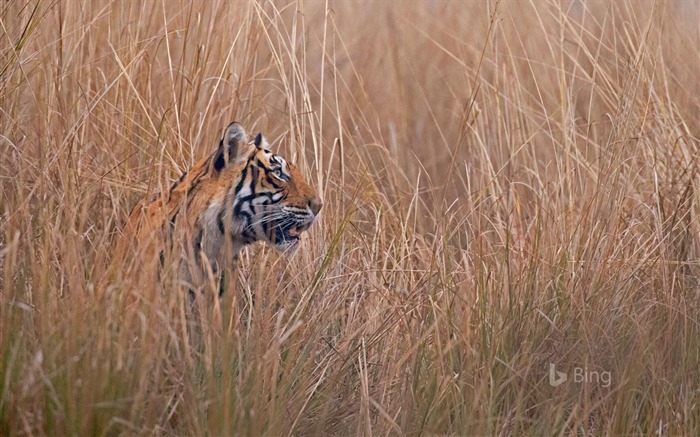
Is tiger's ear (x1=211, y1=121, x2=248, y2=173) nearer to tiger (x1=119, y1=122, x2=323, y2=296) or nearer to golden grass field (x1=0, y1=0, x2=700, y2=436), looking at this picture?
tiger (x1=119, y1=122, x2=323, y2=296)

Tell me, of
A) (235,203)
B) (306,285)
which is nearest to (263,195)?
(235,203)

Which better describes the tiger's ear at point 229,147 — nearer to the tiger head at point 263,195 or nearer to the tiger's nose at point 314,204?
the tiger head at point 263,195

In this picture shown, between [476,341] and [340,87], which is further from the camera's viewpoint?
[340,87]

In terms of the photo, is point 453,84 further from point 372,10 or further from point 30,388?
point 30,388

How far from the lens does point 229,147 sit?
346cm

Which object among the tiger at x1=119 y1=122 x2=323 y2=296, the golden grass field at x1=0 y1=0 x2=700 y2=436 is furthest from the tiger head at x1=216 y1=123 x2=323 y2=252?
the golden grass field at x1=0 y1=0 x2=700 y2=436

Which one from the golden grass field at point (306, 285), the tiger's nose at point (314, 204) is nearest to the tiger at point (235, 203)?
the tiger's nose at point (314, 204)

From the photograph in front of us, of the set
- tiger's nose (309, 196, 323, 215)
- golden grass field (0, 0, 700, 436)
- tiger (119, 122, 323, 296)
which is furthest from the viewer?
tiger's nose (309, 196, 323, 215)

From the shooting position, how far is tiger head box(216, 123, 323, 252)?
11.4 feet

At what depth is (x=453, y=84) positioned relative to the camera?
6.12 metres

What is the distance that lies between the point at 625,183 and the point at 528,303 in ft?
2.58

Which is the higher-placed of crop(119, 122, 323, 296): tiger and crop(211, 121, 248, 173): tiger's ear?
crop(211, 121, 248, 173): tiger's ear

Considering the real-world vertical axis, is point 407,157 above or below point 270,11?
below

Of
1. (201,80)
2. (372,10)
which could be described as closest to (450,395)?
(201,80)
